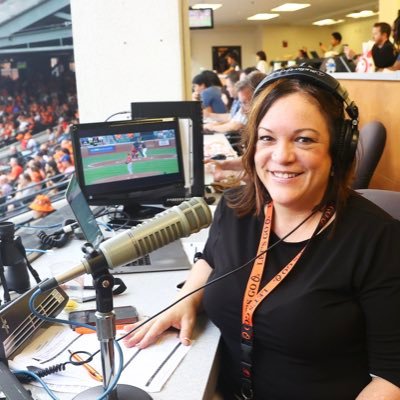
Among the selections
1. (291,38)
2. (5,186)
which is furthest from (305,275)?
(291,38)

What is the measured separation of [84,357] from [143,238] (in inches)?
18.1

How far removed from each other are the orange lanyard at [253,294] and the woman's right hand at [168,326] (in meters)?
0.15

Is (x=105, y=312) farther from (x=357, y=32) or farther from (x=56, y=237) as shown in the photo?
(x=357, y=32)

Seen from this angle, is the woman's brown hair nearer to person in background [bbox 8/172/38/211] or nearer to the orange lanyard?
the orange lanyard

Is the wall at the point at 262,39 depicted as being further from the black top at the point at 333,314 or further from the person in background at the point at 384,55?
the black top at the point at 333,314

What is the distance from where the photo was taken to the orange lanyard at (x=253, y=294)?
42.2 inches

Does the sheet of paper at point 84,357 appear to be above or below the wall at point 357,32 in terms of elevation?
below

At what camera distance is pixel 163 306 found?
52.1 inches

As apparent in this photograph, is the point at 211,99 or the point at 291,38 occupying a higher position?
the point at 291,38

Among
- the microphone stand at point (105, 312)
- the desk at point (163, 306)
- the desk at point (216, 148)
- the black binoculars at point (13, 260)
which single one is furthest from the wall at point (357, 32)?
the microphone stand at point (105, 312)

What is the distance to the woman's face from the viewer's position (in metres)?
1.07

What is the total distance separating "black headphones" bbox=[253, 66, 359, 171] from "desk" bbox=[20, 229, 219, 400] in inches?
20.6

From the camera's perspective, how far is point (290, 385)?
3.47 ft

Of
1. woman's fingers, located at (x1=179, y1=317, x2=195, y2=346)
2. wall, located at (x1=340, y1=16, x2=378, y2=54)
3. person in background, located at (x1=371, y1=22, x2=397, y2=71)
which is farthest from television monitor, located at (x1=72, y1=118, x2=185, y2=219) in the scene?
wall, located at (x1=340, y1=16, x2=378, y2=54)
